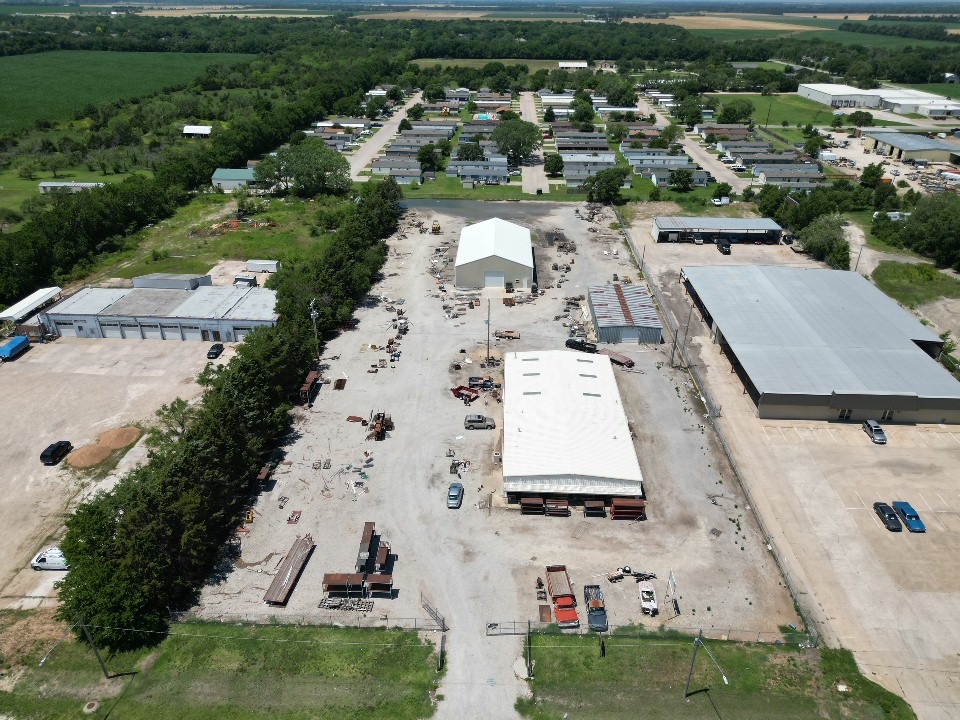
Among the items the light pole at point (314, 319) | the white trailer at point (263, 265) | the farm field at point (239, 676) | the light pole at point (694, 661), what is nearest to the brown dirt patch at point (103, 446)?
the farm field at point (239, 676)

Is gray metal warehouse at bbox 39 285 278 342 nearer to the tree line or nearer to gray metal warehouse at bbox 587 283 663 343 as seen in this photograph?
the tree line

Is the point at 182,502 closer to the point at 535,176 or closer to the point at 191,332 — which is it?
the point at 191,332

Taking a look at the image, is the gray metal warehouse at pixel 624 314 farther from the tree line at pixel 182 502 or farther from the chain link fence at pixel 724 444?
the tree line at pixel 182 502

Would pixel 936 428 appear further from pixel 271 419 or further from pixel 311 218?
pixel 311 218

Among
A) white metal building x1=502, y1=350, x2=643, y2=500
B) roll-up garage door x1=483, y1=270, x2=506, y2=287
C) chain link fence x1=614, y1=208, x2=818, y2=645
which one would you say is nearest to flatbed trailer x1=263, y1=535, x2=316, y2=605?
white metal building x1=502, y1=350, x2=643, y2=500

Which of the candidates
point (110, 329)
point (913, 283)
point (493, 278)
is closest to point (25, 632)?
point (110, 329)

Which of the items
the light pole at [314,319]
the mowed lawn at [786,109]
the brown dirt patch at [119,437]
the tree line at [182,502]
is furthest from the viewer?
the mowed lawn at [786,109]
